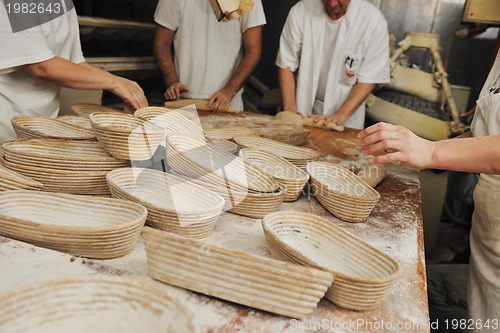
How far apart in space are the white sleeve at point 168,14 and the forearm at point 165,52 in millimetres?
50

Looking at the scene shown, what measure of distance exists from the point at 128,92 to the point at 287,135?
781 mm

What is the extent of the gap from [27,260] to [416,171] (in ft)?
5.82

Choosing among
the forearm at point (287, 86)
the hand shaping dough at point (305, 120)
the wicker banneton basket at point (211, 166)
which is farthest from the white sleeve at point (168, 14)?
the wicker banneton basket at point (211, 166)

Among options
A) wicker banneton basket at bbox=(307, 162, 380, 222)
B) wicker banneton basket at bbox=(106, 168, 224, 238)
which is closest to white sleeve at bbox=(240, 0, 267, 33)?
wicker banneton basket at bbox=(307, 162, 380, 222)

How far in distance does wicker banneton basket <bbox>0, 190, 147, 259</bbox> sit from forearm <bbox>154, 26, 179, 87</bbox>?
2204mm

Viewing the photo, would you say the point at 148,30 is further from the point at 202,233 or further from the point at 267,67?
the point at 202,233

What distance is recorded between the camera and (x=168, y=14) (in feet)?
10.3

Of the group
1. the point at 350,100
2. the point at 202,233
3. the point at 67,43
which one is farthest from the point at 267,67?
the point at 202,233

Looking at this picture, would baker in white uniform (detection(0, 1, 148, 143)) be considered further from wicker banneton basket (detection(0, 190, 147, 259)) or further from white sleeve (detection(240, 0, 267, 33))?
white sleeve (detection(240, 0, 267, 33))

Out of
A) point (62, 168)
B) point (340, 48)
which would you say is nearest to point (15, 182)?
point (62, 168)

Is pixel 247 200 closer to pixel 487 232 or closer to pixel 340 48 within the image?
pixel 487 232

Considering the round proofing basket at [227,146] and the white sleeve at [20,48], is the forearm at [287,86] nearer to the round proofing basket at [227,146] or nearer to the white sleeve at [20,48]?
the round proofing basket at [227,146]

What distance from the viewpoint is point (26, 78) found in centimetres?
193

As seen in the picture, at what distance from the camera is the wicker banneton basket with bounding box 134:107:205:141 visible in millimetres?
1548
